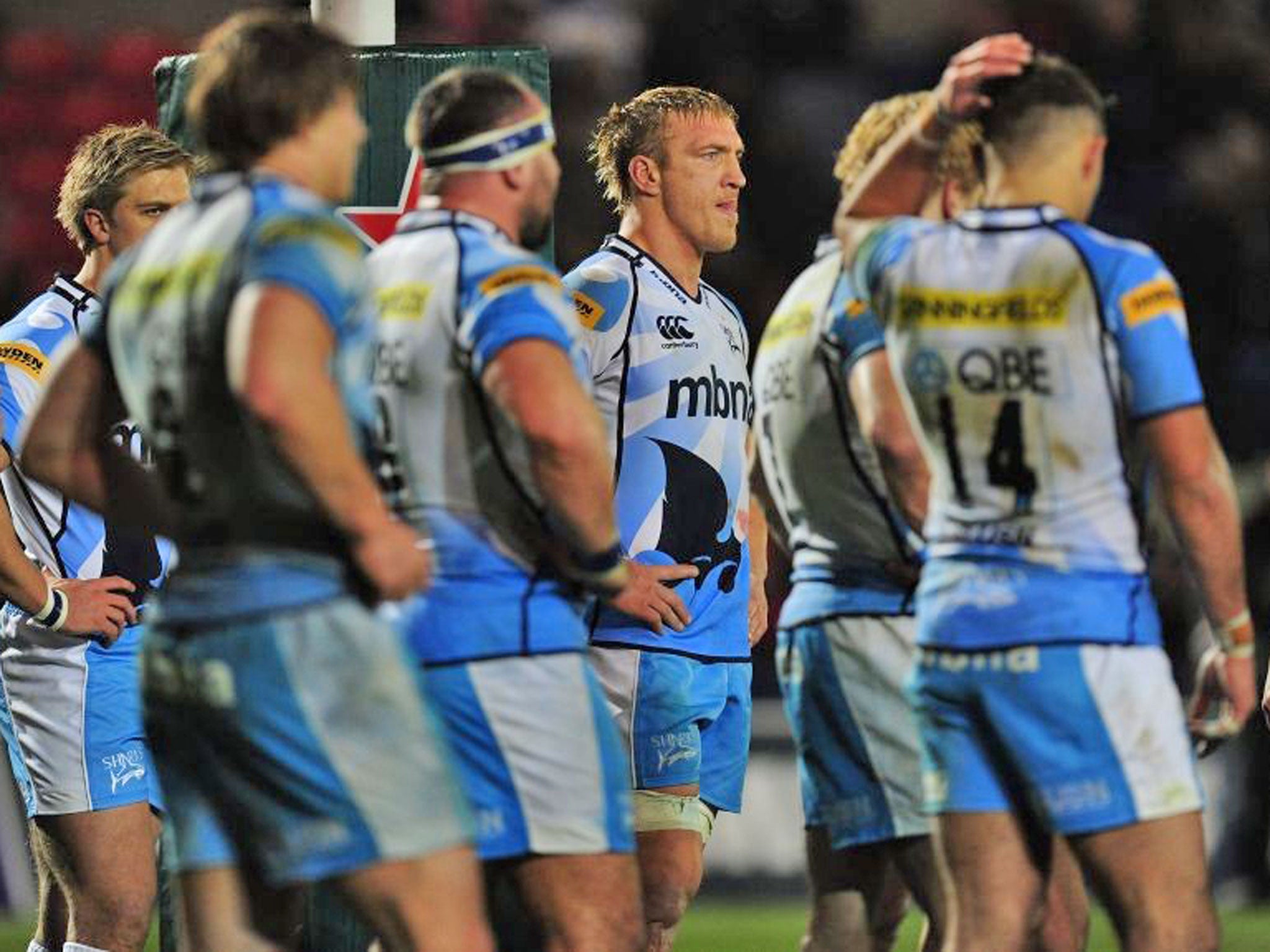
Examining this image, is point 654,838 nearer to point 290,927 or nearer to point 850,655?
point 850,655

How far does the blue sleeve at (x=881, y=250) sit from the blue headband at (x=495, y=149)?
29.7 inches

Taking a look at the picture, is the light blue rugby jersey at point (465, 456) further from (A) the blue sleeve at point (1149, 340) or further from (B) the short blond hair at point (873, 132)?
(B) the short blond hair at point (873, 132)

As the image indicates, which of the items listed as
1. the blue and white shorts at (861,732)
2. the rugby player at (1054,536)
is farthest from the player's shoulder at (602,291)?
the rugby player at (1054,536)

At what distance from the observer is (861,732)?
628 cm

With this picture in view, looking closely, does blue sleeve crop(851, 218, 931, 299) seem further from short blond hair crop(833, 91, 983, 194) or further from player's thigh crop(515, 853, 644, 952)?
player's thigh crop(515, 853, 644, 952)

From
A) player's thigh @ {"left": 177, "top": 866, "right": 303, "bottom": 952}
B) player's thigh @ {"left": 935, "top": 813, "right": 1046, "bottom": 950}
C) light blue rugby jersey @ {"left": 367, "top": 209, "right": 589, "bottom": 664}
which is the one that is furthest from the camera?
player's thigh @ {"left": 935, "top": 813, "right": 1046, "bottom": 950}

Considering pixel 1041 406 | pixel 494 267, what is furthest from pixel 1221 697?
pixel 494 267

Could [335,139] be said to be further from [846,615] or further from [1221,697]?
[846,615]

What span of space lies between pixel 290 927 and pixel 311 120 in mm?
1486

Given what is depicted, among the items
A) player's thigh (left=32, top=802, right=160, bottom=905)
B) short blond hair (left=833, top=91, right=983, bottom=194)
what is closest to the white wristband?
player's thigh (left=32, top=802, right=160, bottom=905)

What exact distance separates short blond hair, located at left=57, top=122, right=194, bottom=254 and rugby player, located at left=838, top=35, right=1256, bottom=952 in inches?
110

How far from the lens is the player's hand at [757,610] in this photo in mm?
7449

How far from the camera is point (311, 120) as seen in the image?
14.5 ft

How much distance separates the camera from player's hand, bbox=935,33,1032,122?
5113 millimetres
